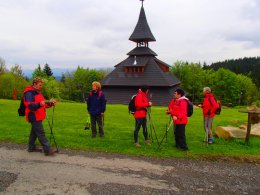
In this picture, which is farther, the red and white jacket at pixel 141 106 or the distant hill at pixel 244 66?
the distant hill at pixel 244 66

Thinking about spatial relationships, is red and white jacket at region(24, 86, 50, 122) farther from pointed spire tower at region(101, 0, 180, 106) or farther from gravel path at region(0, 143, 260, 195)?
pointed spire tower at region(101, 0, 180, 106)

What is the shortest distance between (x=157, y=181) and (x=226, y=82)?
81518 mm

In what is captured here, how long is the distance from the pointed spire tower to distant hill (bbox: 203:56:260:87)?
76.9 metres

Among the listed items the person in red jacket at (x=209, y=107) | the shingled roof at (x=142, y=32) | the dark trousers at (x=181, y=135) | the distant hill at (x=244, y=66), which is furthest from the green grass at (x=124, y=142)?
the distant hill at (x=244, y=66)

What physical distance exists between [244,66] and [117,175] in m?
146

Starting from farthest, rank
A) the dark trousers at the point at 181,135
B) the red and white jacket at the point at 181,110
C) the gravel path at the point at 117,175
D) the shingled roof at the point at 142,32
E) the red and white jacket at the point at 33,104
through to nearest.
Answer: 1. the shingled roof at the point at 142,32
2. the dark trousers at the point at 181,135
3. the red and white jacket at the point at 181,110
4. the red and white jacket at the point at 33,104
5. the gravel path at the point at 117,175

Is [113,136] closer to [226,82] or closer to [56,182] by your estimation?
[56,182]

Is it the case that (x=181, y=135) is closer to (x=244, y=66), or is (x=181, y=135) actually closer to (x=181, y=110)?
(x=181, y=110)

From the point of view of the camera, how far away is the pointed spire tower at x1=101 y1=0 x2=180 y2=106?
44969mm

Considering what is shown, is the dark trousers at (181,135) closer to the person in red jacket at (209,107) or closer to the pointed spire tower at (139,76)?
the person in red jacket at (209,107)

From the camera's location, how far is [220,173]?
8125 mm

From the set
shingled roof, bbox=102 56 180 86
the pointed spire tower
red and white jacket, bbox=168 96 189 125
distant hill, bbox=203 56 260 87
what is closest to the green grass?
red and white jacket, bbox=168 96 189 125

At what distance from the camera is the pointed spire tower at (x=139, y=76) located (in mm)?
44969

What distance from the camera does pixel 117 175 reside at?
764 centimetres
